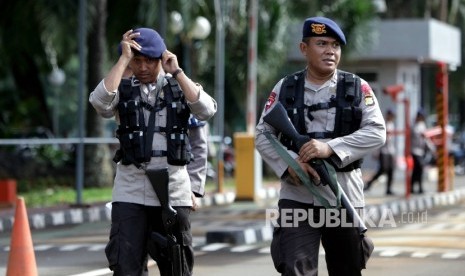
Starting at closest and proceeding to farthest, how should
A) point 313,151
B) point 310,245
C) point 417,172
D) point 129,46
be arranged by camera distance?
1. point 313,151
2. point 310,245
3. point 129,46
4. point 417,172

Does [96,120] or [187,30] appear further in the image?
[187,30]

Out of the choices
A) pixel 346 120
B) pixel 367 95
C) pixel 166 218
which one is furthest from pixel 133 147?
pixel 367 95

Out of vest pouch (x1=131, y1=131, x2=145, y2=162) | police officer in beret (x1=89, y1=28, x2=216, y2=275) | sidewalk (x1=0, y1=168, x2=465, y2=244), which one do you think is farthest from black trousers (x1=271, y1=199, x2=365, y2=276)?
sidewalk (x1=0, y1=168, x2=465, y2=244)

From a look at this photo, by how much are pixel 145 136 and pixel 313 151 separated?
108 cm

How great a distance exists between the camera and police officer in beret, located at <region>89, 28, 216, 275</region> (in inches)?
268

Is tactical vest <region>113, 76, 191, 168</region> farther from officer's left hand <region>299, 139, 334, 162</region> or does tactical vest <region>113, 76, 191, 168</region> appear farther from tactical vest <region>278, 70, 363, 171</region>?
officer's left hand <region>299, 139, 334, 162</region>

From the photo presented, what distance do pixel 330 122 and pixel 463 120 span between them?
5409 centimetres

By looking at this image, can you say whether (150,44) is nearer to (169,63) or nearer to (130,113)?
(169,63)

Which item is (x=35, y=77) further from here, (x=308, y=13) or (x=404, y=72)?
(x=404, y=72)

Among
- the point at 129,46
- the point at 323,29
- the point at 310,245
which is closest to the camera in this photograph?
the point at 310,245

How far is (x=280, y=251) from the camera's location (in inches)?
252

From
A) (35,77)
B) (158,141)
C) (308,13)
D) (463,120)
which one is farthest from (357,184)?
(463,120)

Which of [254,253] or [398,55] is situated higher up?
[398,55]

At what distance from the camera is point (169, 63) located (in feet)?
22.5
